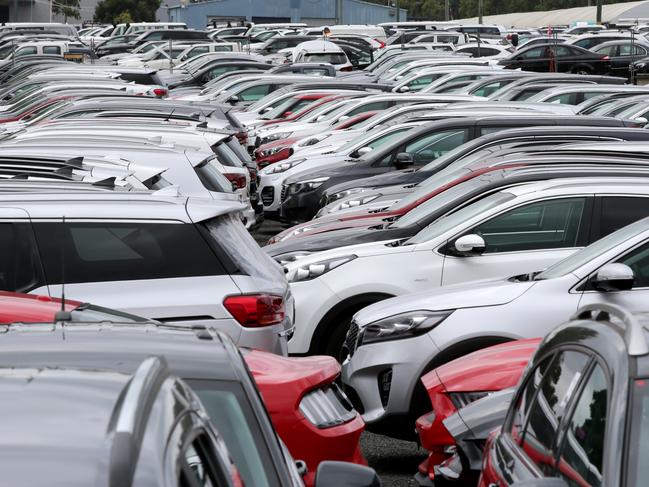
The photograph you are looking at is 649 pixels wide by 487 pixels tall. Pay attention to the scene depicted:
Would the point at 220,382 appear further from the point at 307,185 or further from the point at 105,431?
the point at 307,185

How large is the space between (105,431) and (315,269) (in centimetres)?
729

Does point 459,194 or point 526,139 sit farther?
point 526,139

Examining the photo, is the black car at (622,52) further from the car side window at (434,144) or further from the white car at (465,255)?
the white car at (465,255)

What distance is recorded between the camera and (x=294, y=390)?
226 inches

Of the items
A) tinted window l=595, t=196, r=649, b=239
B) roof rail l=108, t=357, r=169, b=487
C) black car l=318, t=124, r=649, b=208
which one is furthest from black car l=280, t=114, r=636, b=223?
roof rail l=108, t=357, r=169, b=487

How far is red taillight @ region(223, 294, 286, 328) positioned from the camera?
711 cm

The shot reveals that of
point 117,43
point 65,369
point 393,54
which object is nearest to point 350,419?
point 65,369

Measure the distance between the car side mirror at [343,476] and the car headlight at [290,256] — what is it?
626 centimetres

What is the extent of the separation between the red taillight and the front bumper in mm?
1018

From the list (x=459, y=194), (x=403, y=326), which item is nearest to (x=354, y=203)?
(x=459, y=194)

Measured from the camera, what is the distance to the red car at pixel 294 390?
5.66 meters

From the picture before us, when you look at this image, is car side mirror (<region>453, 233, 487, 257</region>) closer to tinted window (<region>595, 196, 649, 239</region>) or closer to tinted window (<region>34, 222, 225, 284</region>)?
tinted window (<region>595, 196, 649, 239</region>)

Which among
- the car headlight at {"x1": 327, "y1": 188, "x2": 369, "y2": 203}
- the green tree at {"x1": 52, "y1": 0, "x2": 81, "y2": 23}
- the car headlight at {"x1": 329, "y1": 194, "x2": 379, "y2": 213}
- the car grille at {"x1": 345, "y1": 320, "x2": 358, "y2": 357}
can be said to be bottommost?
the green tree at {"x1": 52, "y1": 0, "x2": 81, "y2": 23}

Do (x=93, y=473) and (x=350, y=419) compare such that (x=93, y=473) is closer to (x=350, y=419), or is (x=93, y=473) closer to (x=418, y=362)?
(x=350, y=419)
